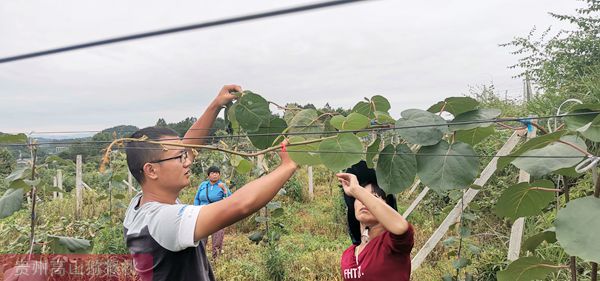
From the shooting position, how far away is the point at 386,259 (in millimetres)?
1455

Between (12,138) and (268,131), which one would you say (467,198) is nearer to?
(268,131)

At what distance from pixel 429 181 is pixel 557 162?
0.23m

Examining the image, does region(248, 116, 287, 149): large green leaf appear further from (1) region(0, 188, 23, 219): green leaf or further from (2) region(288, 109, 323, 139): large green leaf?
(1) region(0, 188, 23, 219): green leaf

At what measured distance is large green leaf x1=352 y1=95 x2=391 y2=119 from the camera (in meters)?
1.07

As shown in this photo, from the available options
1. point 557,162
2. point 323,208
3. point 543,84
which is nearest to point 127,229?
point 557,162

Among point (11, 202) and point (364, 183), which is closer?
point (11, 202)

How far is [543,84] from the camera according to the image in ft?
13.8

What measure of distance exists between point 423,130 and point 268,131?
0.48 metres

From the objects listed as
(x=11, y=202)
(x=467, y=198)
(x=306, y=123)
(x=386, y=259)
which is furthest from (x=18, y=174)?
(x=467, y=198)

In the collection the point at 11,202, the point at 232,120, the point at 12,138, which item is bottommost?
the point at 11,202

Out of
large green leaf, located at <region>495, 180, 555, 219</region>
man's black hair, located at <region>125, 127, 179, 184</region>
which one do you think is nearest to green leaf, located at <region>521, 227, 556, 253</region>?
large green leaf, located at <region>495, 180, 555, 219</region>

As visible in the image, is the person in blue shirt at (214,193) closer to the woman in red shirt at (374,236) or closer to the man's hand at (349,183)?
the woman in red shirt at (374,236)

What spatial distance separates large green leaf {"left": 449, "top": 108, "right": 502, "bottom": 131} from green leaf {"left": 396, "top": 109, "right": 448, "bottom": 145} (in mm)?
29

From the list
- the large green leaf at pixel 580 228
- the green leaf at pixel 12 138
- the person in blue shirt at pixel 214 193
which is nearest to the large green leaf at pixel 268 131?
the large green leaf at pixel 580 228
